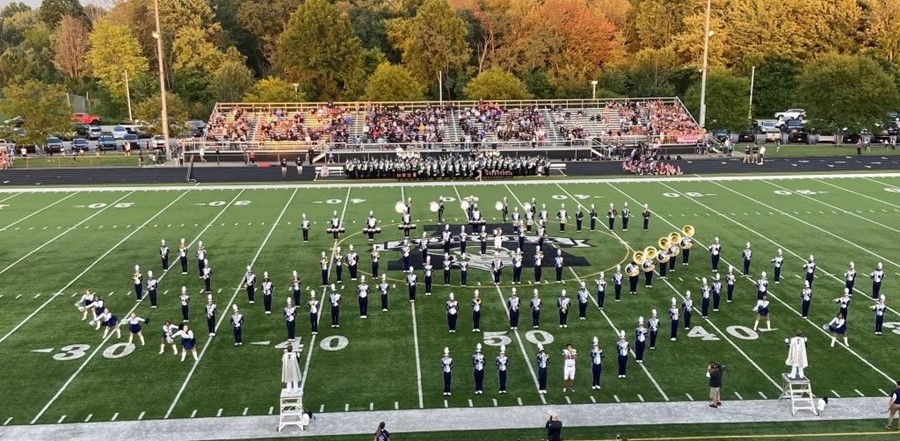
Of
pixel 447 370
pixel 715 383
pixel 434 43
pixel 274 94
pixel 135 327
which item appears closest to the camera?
pixel 715 383

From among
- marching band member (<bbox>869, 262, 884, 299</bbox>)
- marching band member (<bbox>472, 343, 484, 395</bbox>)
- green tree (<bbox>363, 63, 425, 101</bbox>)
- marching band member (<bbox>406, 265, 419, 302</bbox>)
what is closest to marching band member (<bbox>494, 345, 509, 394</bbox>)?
marching band member (<bbox>472, 343, 484, 395</bbox>)

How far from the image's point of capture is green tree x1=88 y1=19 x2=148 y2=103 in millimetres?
67812

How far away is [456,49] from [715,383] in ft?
180

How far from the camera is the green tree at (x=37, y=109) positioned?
44.9m

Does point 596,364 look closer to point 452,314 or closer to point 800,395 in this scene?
point 800,395

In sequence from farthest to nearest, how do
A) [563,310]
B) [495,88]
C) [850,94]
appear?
[495,88], [850,94], [563,310]

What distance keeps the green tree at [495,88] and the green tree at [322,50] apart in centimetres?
1056

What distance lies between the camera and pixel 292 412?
12211mm

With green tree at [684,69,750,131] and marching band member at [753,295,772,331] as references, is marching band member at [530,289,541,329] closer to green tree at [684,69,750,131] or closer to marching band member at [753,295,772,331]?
marching band member at [753,295,772,331]

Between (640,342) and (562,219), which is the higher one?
(562,219)

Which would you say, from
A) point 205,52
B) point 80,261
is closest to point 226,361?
point 80,261

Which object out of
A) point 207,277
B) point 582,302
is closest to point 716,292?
point 582,302

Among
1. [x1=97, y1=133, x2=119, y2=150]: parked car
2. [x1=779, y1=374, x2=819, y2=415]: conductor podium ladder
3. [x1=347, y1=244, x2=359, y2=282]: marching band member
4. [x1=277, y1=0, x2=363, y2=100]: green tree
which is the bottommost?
[x1=779, y1=374, x2=819, y2=415]: conductor podium ladder

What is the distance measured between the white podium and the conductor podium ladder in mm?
7566
